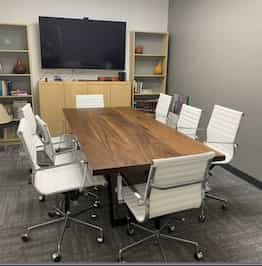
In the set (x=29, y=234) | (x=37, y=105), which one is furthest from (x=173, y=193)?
(x=37, y=105)

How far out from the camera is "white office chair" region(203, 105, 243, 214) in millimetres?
2725

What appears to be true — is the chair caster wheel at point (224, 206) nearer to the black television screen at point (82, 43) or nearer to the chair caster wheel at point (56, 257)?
the chair caster wheel at point (56, 257)

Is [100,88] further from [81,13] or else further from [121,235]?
[121,235]

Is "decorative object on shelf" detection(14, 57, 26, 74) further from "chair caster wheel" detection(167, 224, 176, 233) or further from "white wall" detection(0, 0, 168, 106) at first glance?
"chair caster wheel" detection(167, 224, 176, 233)

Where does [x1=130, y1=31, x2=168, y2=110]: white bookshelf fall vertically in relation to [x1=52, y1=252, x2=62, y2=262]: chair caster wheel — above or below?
above

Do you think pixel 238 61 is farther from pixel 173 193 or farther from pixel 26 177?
pixel 26 177

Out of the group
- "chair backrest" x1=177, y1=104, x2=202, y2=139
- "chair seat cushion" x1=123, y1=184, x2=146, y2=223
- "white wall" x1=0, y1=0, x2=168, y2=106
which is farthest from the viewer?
"white wall" x1=0, y1=0, x2=168, y2=106

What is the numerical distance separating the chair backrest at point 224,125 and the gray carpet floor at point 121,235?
662 millimetres

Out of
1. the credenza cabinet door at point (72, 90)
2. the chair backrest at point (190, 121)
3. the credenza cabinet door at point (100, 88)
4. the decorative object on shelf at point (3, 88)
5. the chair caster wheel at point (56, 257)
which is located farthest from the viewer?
the credenza cabinet door at point (100, 88)

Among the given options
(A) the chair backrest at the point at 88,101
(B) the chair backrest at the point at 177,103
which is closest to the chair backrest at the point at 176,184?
(A) the chair backrest at the point at 88,101

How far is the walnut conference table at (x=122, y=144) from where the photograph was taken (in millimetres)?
1838

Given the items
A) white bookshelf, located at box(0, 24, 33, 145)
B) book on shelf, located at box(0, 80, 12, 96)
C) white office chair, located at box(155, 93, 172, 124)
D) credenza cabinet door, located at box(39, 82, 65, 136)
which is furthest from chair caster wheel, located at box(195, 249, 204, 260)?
book on shelf, located at box(0, 80, 12, 96)

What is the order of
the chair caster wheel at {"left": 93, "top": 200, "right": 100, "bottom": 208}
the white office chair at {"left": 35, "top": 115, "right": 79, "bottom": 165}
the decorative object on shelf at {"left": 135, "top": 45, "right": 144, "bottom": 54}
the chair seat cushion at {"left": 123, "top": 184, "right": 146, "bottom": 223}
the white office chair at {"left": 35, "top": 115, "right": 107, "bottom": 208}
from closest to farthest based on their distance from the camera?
the chair seat cushion at {"left": 123, "top": 184, "right": 146, "bottom": 223} → the white office chair at {"left": 35, "top": 115, "right": 107, "bottom": 208} → the white office chair at {"left": 35, "top": 115, "right": 79, "bottom": 165} → the chair caster wheel at {"left": 93, "top": 200, "right": 100, "bottom": 208} → the decorative object on shelf at {"left": 135, "top": 45, "right": 144, "bottom": 54}

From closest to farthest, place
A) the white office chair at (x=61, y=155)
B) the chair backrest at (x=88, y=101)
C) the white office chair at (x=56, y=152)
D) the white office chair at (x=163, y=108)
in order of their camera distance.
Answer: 1. the white office chair at (x=61, y=155)
2. the white office chair at (x=56, y=152)
3. the white office chair at (x=163, y=108)
4. the chair backrest at (x=88, y=101)
